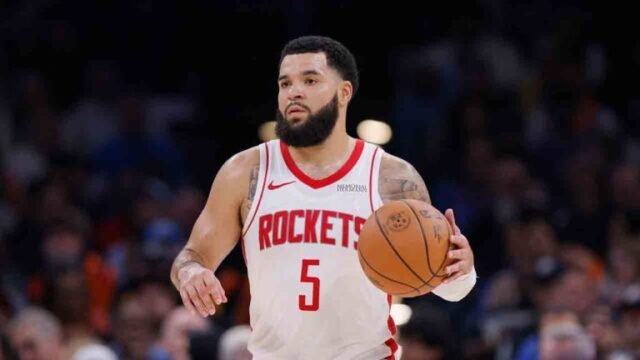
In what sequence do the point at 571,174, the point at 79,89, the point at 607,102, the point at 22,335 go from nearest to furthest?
1. the point at 22,335
2. the point at 571,174
3. the point at 607,102
4. the point at 79,89

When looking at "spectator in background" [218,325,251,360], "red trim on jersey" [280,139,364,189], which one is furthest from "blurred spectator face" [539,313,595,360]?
"red trim on jersey" [280,139,364,189]

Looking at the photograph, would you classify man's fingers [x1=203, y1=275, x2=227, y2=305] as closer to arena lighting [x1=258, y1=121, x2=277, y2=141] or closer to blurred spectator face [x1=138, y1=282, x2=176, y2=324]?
blurred spectator face [x1=138, y1=282, x2=176, y2=324]

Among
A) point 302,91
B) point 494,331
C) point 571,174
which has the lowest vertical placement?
point 494,331

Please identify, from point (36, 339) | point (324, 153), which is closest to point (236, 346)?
point (36, 339)

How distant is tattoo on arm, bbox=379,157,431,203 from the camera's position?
7.03 meters

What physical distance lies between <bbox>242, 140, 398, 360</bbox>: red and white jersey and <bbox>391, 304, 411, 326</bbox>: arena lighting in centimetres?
216

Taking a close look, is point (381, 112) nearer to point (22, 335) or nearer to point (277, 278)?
point (22, 335)

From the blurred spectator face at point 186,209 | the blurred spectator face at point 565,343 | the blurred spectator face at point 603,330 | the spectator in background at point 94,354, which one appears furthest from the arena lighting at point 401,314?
the blurred spectator face at point 186,209

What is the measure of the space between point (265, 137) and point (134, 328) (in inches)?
139

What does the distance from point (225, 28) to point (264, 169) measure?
25.9ft

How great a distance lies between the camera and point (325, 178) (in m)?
7.05

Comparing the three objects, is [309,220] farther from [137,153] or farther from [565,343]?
[137,153]

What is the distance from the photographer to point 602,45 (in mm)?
14078

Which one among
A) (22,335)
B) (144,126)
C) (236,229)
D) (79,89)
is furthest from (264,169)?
(79,89)
